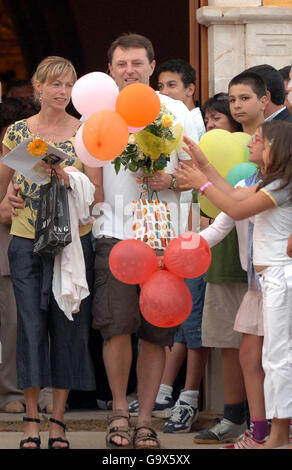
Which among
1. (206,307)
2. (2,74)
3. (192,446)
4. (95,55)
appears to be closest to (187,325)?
(206,307)

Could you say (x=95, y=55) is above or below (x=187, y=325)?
above

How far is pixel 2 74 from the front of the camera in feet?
38.2

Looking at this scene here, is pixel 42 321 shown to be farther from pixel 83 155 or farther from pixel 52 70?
pixel 52 70

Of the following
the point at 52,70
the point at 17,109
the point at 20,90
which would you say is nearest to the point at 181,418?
the point at 52,70

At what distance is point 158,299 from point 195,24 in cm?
265

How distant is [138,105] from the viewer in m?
4.91

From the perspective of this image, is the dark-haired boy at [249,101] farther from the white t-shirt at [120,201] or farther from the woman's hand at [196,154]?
the woman's hand at [196,154]

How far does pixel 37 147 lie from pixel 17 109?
1909 mm

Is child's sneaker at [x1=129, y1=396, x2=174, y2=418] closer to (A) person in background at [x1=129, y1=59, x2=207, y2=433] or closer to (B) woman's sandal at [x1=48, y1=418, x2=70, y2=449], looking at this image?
(A) person in background at [x1=129, y1=59, x2=207, y2=433]

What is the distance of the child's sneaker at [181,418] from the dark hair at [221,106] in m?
1.70

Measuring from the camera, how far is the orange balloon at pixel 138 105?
16.1ft

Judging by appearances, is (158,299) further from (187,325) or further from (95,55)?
(95,55)

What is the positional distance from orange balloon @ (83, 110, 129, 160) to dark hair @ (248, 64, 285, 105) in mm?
1313

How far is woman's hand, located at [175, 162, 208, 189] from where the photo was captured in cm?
494
